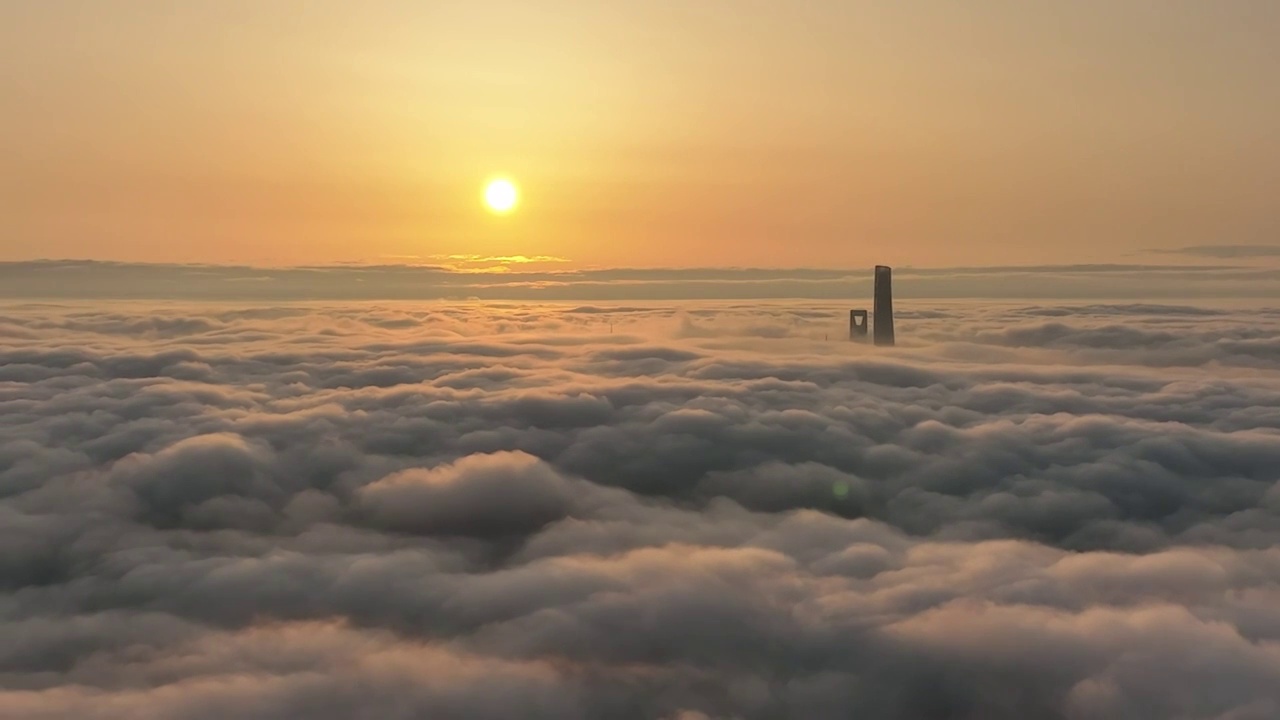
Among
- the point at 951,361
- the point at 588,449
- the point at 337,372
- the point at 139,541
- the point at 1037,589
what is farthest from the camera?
the point at 951,361

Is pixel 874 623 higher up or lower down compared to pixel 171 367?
lower down

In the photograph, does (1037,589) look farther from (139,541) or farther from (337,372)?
(337,372)

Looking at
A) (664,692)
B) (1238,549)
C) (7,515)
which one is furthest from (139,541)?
(1238,549)

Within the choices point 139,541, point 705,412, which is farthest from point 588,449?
point 139,541

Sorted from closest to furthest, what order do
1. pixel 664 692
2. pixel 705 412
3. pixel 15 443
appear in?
pixel 664 692 < pixel 15 443 < pixel 705 412

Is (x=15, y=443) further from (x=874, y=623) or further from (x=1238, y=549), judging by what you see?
(x=1238, y=549)

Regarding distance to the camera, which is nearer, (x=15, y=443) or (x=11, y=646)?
(x=11, y=646)
